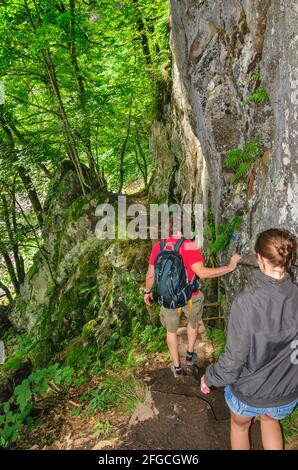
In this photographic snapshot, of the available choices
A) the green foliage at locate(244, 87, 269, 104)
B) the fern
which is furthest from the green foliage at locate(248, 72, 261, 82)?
the fern

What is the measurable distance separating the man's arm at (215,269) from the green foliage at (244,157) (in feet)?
4.85

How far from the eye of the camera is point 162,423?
12.8 feet

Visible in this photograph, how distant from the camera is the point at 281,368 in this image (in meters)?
2.30

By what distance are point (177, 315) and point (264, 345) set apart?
214 cm

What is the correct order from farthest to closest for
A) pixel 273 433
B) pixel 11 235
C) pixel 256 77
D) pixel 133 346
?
pixel 11 235
pixel 133 346
pixel 256 77
pixel 273 433

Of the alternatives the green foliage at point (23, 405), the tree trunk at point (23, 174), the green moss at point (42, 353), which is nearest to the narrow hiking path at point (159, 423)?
the green foliage at point (23, 405)

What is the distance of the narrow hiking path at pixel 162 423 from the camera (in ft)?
12.1

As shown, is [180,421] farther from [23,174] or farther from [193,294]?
[23,174]

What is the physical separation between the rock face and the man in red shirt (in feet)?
2.44

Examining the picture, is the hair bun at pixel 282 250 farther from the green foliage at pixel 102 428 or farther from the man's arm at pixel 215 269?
the green foliage at pixel 102 428

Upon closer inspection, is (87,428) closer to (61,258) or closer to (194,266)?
(194,266)

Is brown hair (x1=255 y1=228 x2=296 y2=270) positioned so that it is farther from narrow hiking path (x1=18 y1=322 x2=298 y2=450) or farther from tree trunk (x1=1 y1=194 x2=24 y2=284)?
tree trunk (x1=1 y1=194 x2=24 y2=284)

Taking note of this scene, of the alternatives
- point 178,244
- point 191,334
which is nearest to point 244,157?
point 178,244
